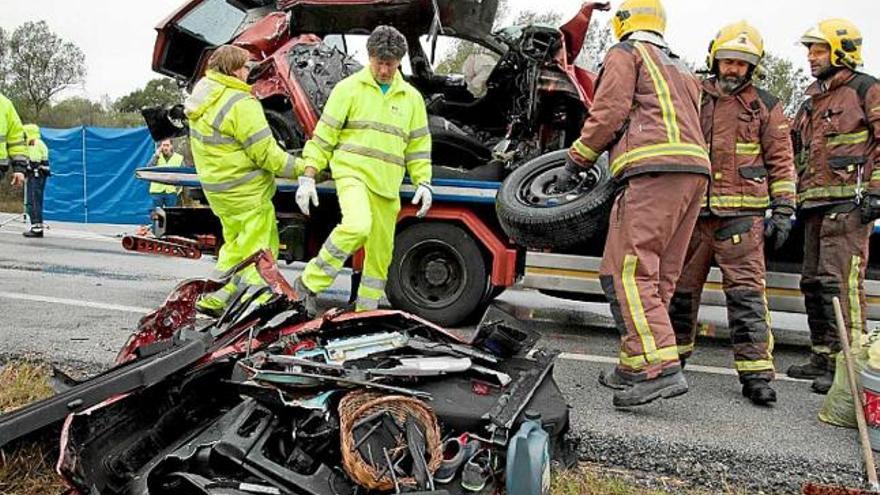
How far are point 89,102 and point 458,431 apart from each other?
2516 centimetres

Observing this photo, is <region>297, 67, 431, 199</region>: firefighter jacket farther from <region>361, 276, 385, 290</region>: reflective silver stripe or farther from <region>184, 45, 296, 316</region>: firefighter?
<region>361, 276, 385, 290</region>: reflective silver stripe

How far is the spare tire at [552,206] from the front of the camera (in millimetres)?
3805

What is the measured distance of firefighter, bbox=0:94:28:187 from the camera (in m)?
7.07

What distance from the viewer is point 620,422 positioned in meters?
3.20

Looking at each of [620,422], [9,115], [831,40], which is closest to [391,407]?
[620,422]

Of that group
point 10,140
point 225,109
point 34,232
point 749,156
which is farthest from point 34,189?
point 749,156

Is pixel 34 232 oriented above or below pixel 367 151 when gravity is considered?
below

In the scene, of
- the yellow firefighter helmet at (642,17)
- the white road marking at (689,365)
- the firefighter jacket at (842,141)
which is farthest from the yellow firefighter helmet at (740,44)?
the white road marking at (689,365)

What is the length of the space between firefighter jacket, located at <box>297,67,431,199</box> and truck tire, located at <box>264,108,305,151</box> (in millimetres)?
1017

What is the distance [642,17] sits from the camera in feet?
11.6

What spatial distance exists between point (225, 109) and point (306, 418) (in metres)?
2.86

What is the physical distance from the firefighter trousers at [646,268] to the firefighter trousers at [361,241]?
1553 millimetres

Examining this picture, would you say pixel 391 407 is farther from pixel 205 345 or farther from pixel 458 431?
pixel 205 345

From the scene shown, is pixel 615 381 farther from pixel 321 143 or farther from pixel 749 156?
pixel 321 143
